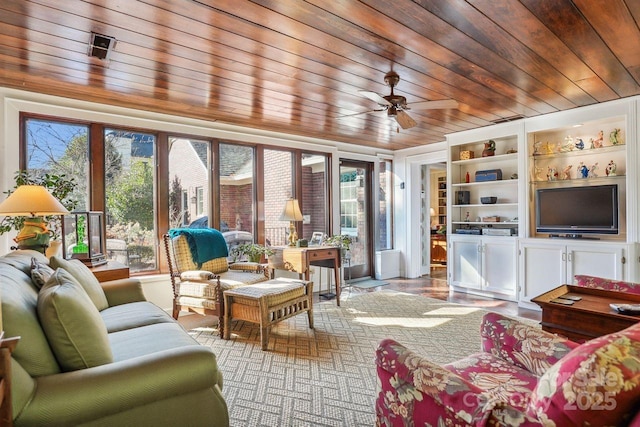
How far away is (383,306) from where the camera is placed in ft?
14.5

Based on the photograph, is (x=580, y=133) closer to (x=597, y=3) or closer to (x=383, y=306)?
(x=597, y=3)

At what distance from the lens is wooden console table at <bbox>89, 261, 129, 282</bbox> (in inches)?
117

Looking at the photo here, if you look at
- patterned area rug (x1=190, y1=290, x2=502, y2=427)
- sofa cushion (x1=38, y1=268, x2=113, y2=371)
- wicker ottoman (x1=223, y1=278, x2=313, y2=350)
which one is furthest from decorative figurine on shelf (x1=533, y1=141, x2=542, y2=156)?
sofa cushion (x1=38, y1=268, x2=113, y2=371)

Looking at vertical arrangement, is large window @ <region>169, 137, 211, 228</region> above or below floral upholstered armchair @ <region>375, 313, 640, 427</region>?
above

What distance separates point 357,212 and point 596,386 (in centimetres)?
535

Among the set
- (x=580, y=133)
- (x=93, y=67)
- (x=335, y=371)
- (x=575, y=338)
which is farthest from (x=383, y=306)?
(x=93, y=67)

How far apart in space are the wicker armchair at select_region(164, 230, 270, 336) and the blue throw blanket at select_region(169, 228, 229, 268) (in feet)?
0.12

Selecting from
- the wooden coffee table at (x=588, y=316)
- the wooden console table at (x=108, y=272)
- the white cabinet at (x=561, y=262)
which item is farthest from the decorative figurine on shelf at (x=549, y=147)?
the wooden console table at (x=108, y=272)

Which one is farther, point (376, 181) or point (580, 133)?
point (376, 181)

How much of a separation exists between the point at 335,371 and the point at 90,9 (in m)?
2.70

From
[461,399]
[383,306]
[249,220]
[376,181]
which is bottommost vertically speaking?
[383,306]

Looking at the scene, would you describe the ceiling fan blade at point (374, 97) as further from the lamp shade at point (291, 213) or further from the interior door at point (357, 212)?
the interior door at point (357, 212)

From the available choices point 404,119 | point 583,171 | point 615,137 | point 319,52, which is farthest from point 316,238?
point 615,137

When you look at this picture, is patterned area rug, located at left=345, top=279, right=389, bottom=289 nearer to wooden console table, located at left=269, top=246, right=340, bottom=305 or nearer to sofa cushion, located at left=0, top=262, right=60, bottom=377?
wooden console table, located at left=269, top=246, right=340, bottom=305
